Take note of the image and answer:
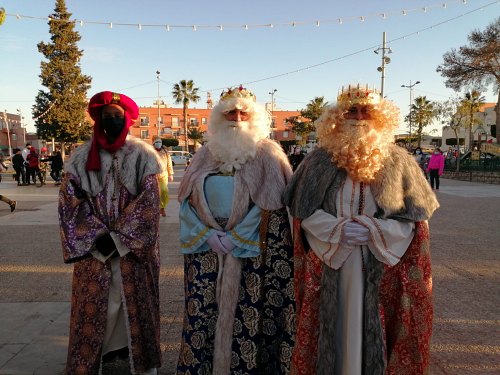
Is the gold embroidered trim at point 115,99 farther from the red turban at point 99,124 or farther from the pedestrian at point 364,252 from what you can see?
the pedestrian at point 364,252

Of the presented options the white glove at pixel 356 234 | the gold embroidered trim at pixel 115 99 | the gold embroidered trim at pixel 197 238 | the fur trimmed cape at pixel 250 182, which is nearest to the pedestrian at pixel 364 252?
the white glove at pixel 356 234

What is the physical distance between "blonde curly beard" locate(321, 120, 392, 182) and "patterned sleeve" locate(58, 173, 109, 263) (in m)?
1.58

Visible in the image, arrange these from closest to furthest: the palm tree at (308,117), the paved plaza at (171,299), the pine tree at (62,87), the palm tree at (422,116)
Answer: the paved plaza at (171,299)
the pine tree at (62,87)
the palm tree at (422,116)
the palm tree at (308,117)

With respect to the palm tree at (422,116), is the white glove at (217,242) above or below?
below

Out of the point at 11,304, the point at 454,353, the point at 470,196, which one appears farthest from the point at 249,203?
the point at 470,196

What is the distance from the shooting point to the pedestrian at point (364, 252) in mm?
2268

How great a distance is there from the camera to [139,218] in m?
2.74

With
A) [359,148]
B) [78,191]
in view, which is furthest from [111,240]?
[359,148]

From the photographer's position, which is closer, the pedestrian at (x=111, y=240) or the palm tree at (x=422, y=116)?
the pedestrian at (x=111, y=240)

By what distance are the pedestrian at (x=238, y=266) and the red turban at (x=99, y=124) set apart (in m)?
0.57

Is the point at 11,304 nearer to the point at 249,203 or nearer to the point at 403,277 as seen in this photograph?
the point at 249,203

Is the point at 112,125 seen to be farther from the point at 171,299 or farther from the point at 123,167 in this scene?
the point at 171,299

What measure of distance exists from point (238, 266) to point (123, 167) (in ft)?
3.38

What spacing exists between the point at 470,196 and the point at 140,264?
1359 centimetres
